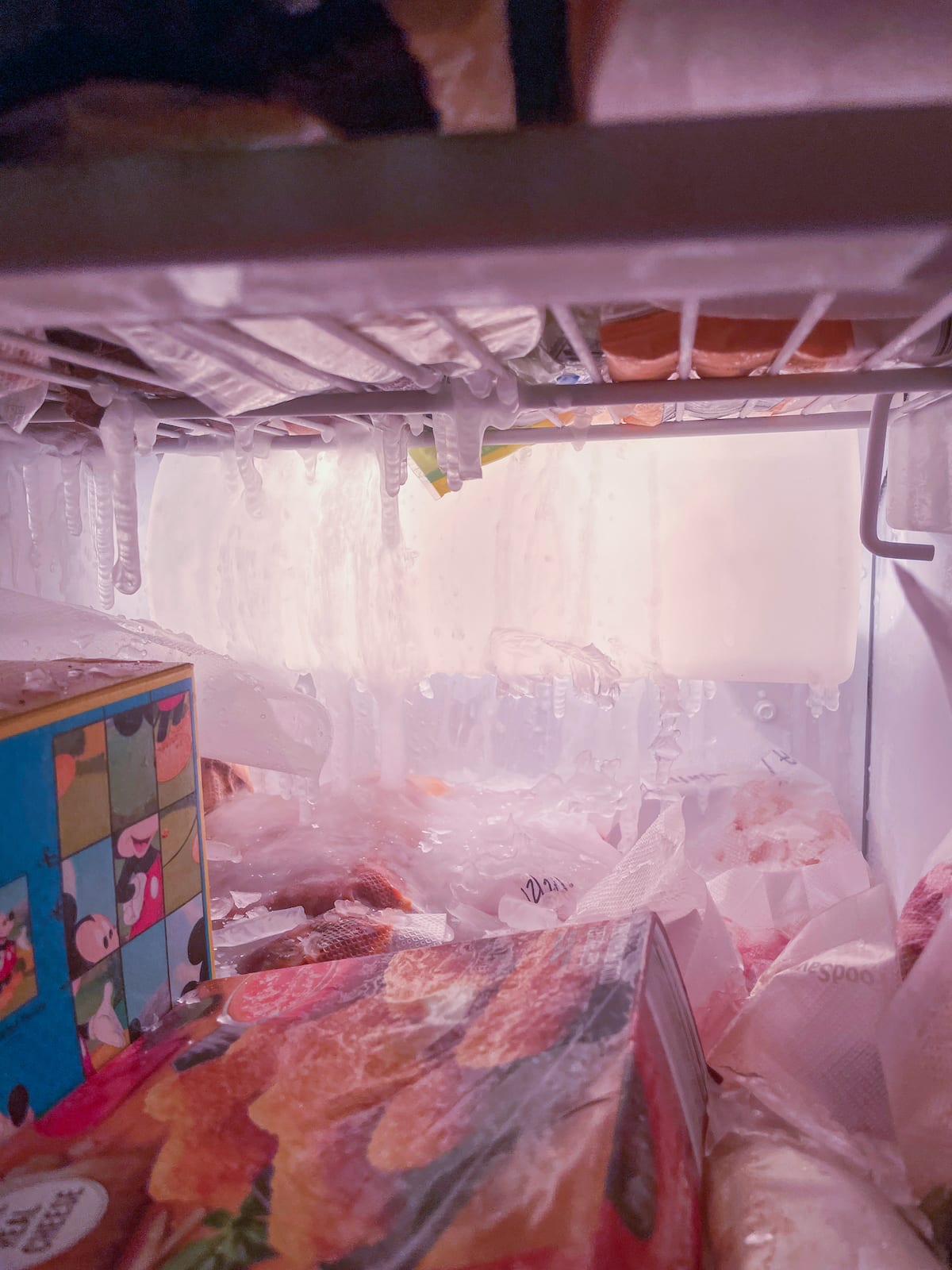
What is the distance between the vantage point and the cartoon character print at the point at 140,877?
0.52 meters

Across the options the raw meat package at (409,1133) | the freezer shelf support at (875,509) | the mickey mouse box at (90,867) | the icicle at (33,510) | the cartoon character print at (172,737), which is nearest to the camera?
the raw meat package at (409,1133)

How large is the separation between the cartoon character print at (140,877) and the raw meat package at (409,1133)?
0.08m

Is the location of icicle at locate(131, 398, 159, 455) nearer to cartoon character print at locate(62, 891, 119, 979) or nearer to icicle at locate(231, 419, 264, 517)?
icicle at locate(231, 419, 264, 517)

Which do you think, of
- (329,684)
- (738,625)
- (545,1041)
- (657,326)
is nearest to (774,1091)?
(545,1041)

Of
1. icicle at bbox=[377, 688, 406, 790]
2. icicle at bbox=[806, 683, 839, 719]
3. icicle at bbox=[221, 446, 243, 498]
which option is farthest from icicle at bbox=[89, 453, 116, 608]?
icicle at bbox=[806, 683, 839, 719]

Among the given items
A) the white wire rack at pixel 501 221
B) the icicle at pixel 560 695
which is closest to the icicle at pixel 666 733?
the icicle at pixel 560 695

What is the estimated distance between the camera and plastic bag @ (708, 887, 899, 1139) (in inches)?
18.6

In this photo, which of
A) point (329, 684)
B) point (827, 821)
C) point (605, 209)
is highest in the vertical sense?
point (605, 209)

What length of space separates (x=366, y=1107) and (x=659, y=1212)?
153 millimetres

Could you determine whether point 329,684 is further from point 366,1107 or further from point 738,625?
point 366,1107

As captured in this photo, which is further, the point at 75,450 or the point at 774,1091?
the point at 75,450

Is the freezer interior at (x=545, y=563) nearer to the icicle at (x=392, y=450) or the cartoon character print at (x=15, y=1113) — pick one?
the icicle at (x=392, y=450)

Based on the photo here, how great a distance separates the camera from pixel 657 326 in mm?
488

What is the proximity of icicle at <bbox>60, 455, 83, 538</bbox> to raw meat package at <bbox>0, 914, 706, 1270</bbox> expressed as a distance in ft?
1.85
